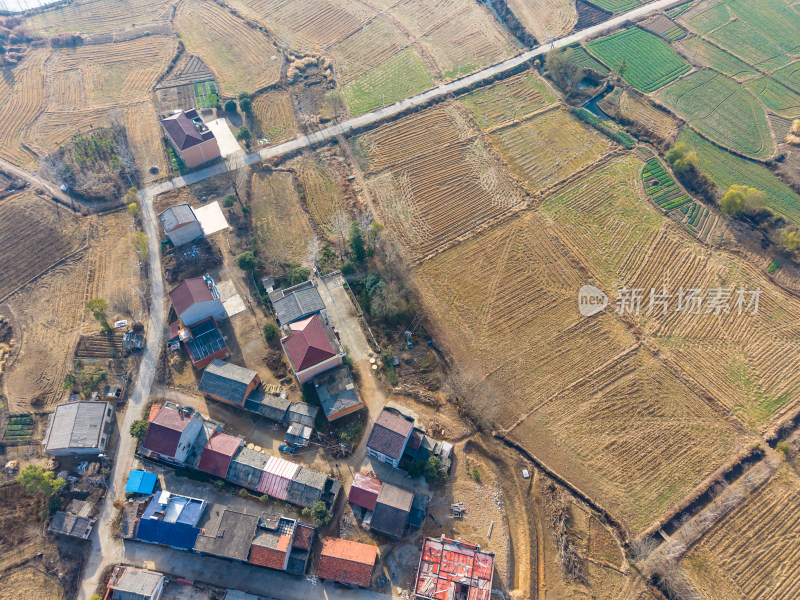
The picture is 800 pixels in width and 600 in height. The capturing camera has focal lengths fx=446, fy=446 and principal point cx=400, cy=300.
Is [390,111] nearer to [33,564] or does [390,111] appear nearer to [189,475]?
[189,475]

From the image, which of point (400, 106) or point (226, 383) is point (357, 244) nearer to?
point (226, 383)

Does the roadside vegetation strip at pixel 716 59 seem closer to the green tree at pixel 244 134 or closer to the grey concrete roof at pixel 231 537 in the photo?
the green tree at pixel 244 134

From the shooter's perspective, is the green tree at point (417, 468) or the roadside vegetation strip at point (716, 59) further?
the roadside vegetation strip at point (716, 59)

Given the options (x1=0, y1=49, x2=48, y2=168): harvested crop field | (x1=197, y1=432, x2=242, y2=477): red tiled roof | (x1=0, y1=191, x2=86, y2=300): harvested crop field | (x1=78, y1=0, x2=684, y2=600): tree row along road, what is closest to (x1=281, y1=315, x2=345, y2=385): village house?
(x1=197, y1=432, x2=242, y2=477): red tiled roof

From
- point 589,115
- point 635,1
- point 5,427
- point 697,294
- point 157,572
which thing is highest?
point 635,1

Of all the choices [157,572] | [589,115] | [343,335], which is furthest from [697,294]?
[157,572]

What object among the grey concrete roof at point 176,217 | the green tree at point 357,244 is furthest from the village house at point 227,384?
the green tree at point 357,244

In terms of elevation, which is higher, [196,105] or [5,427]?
[196,105]

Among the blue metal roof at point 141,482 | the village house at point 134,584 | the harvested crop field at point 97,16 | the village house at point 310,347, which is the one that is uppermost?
the harvested crop field at point 97,16
